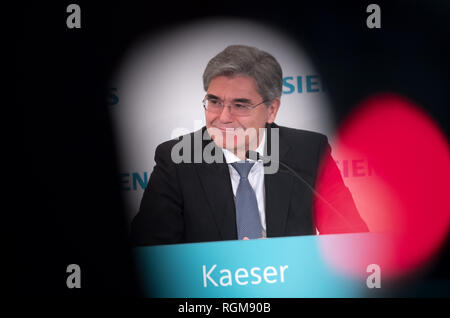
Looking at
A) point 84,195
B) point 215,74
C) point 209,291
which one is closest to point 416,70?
point 215,74

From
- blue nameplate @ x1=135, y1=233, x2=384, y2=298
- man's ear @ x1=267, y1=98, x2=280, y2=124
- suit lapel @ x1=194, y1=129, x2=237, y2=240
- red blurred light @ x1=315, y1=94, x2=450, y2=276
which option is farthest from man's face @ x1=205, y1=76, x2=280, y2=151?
blue nameplate @ x1=135, y1=233, x2=384, y2=298

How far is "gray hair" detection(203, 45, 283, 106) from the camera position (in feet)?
7.20

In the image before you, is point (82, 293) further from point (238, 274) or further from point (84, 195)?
point (238, 274)

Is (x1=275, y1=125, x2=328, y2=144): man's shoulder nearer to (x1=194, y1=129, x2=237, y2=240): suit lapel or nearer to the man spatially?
the man

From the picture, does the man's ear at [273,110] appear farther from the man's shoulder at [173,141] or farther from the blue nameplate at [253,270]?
the blue nameplate at [253,270]

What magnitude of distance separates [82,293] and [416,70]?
1818 millimetres

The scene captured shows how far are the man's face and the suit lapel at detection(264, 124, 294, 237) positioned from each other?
19cm

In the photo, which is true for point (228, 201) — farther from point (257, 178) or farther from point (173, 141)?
point (173, 141)

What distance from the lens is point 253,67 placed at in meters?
2.20

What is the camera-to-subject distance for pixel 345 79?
222 cm

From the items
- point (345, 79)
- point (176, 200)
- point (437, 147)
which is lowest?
point (176, 200)

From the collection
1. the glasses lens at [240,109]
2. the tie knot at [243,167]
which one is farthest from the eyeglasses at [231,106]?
the tie knot at [243,167]

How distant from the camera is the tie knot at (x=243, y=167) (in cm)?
218

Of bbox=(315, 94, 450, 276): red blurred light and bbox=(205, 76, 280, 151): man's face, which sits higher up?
bbox=(205, 76, 280, 151): man's face
